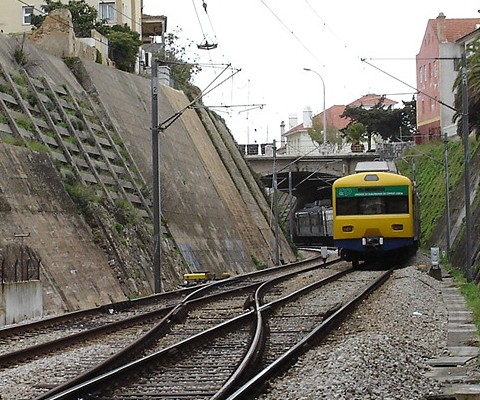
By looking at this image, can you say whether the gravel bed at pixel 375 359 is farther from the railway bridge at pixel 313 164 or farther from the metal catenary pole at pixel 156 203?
the railway bridge at pixel 313 164


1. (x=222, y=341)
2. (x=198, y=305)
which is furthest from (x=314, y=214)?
(x=222, y=341)

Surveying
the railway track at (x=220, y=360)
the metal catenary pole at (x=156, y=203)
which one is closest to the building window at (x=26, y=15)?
the metal catenary pole at (x=156, y=203)

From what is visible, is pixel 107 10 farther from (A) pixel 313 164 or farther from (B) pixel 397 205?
(B) pixel 397 205

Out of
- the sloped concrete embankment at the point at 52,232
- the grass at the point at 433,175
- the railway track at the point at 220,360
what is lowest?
the railway track at the point at 220,360

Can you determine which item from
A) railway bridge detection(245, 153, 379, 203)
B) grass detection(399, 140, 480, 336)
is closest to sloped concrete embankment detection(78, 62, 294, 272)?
grass detection(399, 140, 480, 336)

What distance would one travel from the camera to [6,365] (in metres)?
11.8

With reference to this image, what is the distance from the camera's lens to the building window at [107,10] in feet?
195

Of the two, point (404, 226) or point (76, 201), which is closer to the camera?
point (76, 201)

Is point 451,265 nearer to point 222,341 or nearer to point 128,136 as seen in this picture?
point 128,136

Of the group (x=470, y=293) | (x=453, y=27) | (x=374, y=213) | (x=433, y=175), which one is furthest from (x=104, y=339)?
(x=453, y=27)

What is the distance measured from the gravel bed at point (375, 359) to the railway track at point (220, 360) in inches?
11.0

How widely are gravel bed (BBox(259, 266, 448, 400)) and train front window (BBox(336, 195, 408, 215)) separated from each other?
13.8 m

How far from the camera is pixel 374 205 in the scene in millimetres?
32469

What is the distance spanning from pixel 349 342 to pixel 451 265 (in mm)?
23770
